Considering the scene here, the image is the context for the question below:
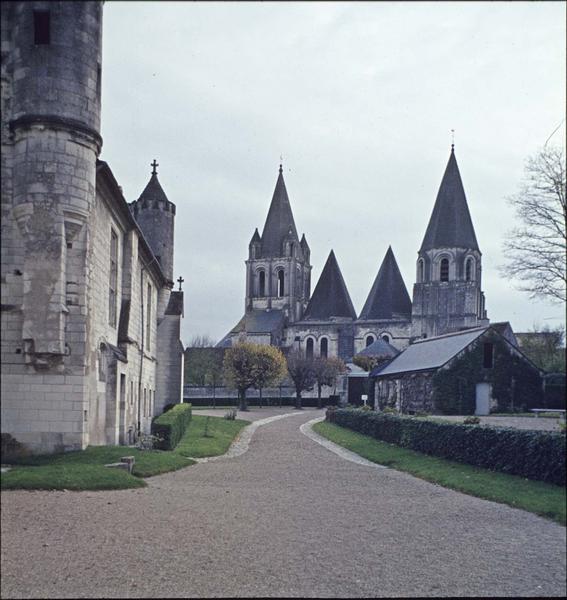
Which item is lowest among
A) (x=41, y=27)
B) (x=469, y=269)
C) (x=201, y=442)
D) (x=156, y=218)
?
(x=201, y=442)

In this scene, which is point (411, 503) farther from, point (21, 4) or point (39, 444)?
point (21, 4)

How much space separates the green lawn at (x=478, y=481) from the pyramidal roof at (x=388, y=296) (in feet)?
193

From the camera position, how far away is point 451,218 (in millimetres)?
69938

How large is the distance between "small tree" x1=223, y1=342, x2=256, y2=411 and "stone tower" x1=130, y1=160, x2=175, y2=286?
23520 millimetres

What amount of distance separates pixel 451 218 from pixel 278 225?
946 inches

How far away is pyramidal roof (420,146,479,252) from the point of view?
68625mm

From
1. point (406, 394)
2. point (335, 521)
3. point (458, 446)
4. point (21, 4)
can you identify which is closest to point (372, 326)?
point (406, 394)

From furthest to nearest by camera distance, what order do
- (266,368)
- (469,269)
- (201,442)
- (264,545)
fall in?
(469,269), (266,368), (201,442), (264,545)

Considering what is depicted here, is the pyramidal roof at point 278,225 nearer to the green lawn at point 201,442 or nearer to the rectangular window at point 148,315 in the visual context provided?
the green lawn at point 201,442

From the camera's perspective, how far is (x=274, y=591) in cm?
565

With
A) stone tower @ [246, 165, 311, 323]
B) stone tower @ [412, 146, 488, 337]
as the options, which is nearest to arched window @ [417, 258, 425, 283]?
stone tower @ [412, 146, 488, 337]

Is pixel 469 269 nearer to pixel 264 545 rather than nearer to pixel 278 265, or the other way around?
pixel 278 265

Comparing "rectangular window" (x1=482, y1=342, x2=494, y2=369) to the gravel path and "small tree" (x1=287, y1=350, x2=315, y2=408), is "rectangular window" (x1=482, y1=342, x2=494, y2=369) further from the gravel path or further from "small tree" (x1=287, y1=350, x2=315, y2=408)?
"small tree" (x1=287, y1=350, x2=315, y2=408)

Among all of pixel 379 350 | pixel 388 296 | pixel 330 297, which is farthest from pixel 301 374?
pixel 330 297
